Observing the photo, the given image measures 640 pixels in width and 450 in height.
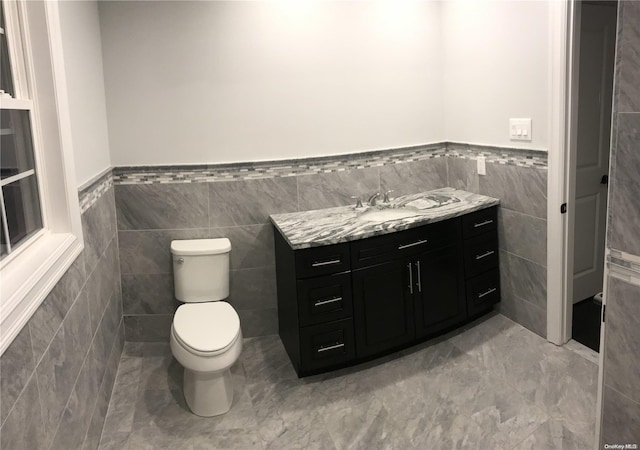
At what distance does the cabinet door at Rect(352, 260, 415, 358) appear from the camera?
287 centimetres

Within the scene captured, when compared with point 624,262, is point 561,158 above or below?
above

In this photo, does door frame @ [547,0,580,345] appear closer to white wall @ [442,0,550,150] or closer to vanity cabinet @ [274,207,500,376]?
white wall @ [442,0,550,150]

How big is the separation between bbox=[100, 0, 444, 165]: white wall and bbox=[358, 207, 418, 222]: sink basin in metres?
0.47

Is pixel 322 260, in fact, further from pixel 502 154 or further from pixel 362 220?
pixel 502 154

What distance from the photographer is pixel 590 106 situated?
3354mm

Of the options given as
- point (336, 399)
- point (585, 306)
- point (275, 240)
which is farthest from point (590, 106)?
point (336, 399)

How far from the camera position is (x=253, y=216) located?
3.29 metres

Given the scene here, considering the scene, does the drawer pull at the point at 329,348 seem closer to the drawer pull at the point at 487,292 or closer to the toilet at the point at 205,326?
the toilet at the point at 205,326

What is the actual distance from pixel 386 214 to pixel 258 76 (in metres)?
1.18

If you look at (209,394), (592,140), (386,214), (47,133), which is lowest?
(209,394)

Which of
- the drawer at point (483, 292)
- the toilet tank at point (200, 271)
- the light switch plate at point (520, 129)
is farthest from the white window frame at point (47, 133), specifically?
the light switch plate at point (520, 129)

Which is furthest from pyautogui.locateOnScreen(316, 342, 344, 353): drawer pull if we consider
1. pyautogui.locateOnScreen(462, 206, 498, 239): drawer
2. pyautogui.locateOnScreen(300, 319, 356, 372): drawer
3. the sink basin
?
pyautogui.locateOnScreen(462, 206, 498, 239): drawer

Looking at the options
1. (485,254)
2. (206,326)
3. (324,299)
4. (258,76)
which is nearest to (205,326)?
(206,326)

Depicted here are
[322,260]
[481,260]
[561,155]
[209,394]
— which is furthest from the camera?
[481,260]
